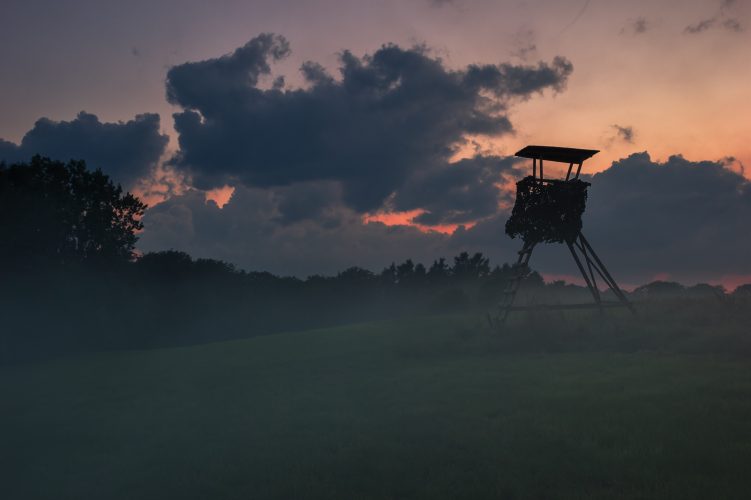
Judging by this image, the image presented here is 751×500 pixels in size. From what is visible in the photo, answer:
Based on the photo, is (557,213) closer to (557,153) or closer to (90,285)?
(557,153)

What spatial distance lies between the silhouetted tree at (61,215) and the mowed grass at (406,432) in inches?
923

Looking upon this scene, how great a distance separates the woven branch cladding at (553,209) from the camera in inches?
1176

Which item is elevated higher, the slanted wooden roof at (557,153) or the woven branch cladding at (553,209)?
the slanted wooden roof at (557,153)

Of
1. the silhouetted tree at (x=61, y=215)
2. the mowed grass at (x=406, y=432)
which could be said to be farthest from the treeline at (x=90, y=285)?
the mowed grass at (x=406, y=432)

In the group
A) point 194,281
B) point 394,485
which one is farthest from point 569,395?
point 194,281

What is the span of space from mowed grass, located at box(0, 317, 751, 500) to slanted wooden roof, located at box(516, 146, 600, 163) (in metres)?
10.6

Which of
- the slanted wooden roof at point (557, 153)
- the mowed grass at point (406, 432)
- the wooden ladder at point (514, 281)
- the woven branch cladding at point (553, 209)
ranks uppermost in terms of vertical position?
the slanted wooden roof at point (557, 153)

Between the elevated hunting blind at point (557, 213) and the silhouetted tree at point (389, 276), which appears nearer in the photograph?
the elevated hunting blind at point (557, 213)

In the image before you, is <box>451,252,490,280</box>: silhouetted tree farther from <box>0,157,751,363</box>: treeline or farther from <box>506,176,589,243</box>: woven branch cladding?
<box>506,176,589,243</box>: woven branch cladding

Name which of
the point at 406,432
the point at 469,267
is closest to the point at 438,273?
the point at 469,267

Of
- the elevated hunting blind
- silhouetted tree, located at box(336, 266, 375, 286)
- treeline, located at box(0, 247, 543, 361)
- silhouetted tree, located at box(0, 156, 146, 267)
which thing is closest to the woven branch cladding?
the elevated hunting blind

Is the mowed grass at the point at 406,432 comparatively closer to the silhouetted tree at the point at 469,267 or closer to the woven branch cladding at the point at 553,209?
the woven branch cladding at the point at 553,209

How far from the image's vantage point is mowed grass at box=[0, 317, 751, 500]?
10.3 m

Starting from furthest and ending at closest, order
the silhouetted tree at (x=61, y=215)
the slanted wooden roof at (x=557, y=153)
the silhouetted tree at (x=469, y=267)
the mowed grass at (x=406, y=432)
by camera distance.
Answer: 1. the silhouetted tree at (x=469, y=267)
2. the silhouetted tree at (x=61, y=215)
3. the slanted wooden roof at (x=557, y=153)
4. the mowed grass at (x=406, y=432)
